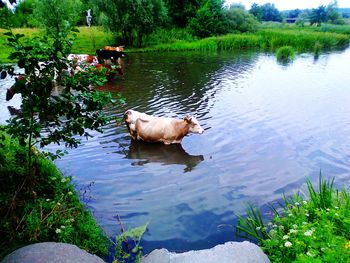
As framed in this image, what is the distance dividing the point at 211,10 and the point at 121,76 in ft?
95.5

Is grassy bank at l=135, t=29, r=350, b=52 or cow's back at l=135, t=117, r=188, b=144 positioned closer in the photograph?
cow's back at l=135, t=117, r=188, b=144

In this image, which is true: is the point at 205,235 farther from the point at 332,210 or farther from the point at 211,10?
the point at 211,10

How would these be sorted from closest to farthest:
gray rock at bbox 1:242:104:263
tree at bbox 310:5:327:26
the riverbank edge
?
gray rock at bbox 1:242:104:263
the riverbank edge
tree at bbox 310:5:327:26

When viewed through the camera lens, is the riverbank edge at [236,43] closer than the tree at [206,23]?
Yes

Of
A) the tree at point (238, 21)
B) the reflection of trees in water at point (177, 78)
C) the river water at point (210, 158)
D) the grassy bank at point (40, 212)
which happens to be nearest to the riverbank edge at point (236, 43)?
the reflection of trees in water at point (177, 78)

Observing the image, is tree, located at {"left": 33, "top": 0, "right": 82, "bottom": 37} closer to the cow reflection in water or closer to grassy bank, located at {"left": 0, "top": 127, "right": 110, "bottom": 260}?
the cow reflection in water

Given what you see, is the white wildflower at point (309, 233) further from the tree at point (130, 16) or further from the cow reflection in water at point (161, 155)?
the tree at point (130, 16)

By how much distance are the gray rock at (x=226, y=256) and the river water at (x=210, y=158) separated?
3.66ft

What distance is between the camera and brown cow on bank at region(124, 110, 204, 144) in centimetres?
1031

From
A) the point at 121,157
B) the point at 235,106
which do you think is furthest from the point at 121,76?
the point at 121,157

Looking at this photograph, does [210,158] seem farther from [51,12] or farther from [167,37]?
[167,37]

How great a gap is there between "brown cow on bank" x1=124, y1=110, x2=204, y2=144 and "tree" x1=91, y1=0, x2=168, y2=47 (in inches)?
1018

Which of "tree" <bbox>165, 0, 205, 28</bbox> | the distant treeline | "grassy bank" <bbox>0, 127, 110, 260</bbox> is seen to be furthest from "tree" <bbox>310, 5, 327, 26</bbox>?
"grassy bank" <bbox>0, 127, 110, 260</bbox>

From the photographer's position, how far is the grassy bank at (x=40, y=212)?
5297 millimetres
